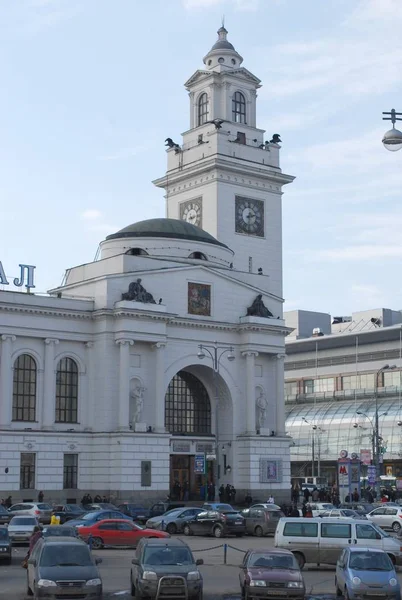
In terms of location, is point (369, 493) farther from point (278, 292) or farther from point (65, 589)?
point (65, 589)

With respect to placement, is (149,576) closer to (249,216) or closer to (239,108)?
(249,216)

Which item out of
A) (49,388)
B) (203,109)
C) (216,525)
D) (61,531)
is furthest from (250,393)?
(61,531)

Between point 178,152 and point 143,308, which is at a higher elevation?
point 178,152

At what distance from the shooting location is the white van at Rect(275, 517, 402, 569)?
3164cm

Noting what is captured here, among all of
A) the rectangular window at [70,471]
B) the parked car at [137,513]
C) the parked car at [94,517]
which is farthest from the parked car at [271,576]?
the rectangular window at [70,471]

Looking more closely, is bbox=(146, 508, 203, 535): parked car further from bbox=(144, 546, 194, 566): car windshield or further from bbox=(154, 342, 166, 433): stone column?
bbox=(144, 546, 194, 566): car windshield

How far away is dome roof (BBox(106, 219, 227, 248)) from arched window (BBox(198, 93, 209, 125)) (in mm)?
20641

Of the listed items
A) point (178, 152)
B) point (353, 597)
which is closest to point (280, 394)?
point (178, 152)

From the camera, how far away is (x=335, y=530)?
3173 cm

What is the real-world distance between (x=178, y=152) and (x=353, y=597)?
245 ft

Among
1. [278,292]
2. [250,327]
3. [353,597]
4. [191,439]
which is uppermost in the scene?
[278,292]

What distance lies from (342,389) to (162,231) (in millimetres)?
62506

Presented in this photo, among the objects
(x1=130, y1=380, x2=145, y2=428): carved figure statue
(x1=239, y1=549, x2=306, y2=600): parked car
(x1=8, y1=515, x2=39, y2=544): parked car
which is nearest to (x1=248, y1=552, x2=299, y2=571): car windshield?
(x1=239, y1=549, x2=306, y2=600): parked car

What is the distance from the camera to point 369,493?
74.9 metres
